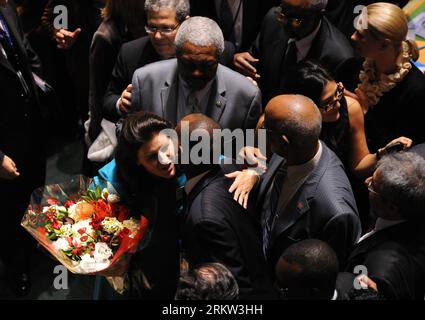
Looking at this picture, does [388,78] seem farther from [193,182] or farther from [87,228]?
[87,228]

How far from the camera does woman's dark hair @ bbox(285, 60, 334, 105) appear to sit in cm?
262

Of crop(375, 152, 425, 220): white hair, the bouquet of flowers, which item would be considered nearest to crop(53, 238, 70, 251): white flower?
the bouquet of flowers

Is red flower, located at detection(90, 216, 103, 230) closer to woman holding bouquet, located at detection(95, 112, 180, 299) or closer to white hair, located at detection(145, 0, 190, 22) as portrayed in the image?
woman holding bouquet, located at detection(95, 112, 180, 299)

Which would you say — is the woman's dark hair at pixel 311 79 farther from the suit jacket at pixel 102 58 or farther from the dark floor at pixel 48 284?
the dark floor at pixel 48 284

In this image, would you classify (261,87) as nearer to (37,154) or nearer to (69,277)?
(37,154)

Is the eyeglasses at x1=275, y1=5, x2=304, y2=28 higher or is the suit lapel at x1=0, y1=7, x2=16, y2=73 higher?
the eyeglasses at x1=275, y1=5, x2=304, y2=28

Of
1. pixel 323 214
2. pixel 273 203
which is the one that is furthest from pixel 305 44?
pixel 323 214

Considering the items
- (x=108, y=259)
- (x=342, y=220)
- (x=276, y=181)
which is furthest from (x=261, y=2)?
(x=108, y=259)

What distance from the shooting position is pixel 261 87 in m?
3.34

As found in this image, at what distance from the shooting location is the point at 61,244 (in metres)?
2.36

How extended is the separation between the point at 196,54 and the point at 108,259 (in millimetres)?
1120

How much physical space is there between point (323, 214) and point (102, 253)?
1029 millimetres

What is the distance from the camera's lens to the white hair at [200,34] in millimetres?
2635

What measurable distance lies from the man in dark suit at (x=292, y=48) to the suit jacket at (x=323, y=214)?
30.2 inches
